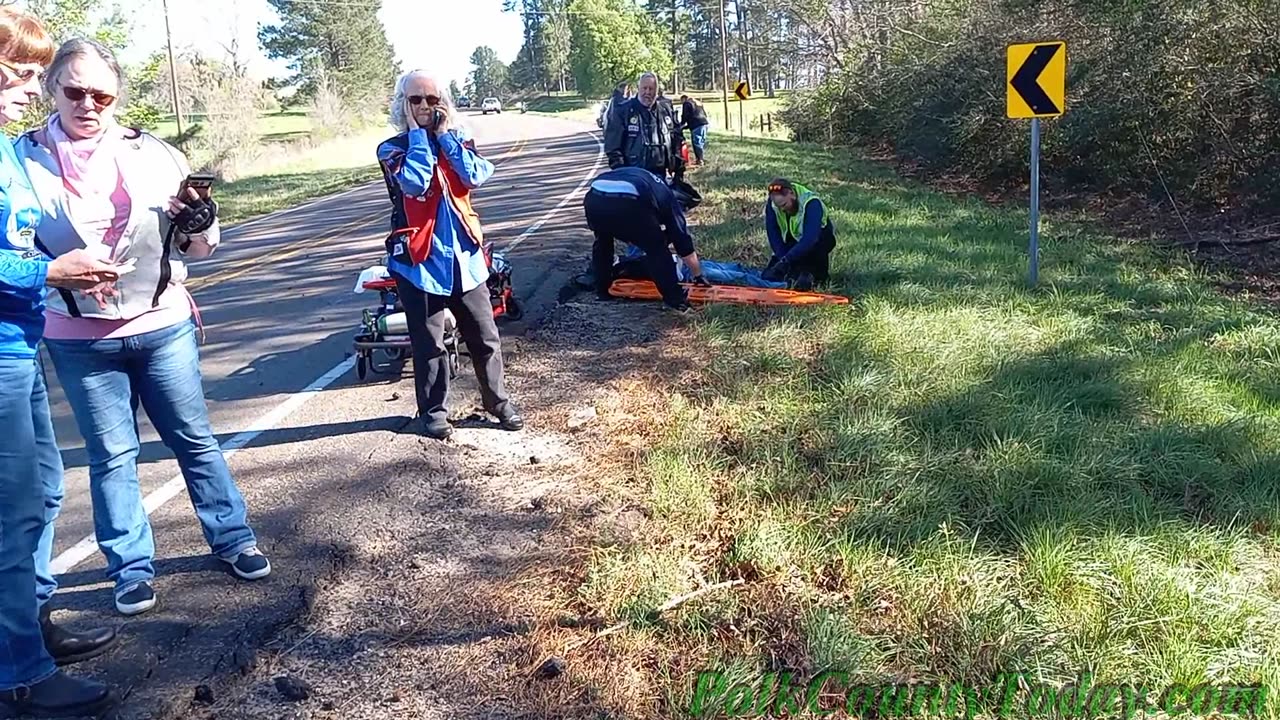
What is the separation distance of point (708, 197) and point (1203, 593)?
11.3 metres

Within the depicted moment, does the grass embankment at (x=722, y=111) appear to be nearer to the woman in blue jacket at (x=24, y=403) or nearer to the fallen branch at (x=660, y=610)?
the fallen branch at (x=660, y=610)

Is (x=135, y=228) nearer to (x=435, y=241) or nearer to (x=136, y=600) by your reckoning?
(x=136, y=600)

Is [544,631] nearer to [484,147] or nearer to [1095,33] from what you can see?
[1095,33]

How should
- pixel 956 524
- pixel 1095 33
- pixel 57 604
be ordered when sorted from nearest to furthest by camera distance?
pixel 57 604, pixel 956 524, pixel 1095 33

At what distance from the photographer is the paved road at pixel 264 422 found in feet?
11.2

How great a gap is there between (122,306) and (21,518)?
814 millimetres

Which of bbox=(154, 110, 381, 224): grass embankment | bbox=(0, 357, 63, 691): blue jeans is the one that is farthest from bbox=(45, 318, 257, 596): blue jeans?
bbox=(154, 110, 381, 224): grass embankment

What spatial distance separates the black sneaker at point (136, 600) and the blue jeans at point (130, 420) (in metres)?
0.03

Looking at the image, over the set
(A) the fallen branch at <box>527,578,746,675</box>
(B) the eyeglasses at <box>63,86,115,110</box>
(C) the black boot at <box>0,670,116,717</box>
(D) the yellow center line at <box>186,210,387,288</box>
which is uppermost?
(B) the eyeglasses at <box>63,86,115,110</box>

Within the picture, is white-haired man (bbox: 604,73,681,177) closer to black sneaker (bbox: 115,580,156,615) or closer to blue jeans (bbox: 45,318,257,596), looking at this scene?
blue jeans (bbox: 45,318,257,596)

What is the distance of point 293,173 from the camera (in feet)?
104

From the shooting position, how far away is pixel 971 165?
1855cm

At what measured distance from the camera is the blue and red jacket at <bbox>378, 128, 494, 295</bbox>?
15.4ft

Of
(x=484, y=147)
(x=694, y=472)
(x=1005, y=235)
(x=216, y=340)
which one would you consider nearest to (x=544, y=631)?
(x=694, y=472)
